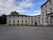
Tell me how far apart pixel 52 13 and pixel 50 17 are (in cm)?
137

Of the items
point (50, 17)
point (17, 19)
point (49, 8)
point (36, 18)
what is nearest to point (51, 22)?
point (50, 17)

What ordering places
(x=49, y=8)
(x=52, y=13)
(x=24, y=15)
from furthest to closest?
(x=24, y=15)
(x=49, y=8)
(x=52, y=13)

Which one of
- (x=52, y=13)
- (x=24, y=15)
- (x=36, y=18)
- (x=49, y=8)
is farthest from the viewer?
(x=24, y=15)

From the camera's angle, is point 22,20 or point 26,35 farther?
point 22,20

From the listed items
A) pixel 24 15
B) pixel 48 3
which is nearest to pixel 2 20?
pixel 24 15

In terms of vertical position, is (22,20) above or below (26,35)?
above

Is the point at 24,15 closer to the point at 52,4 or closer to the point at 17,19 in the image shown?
the point at 17,19

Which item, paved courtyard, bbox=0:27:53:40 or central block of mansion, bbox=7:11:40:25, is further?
central block of mansion, bbox=7:11:40:25

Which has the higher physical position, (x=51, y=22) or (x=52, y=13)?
(x=52, y=13)

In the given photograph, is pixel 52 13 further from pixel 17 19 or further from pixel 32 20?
pixel 17 19

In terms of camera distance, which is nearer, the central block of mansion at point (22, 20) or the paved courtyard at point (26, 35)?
the paved courtyard at point (26, 35)

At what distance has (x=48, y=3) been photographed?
3794 centimetres

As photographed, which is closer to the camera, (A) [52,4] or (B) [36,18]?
(A) [52,4]

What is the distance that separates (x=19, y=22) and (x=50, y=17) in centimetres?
3107
